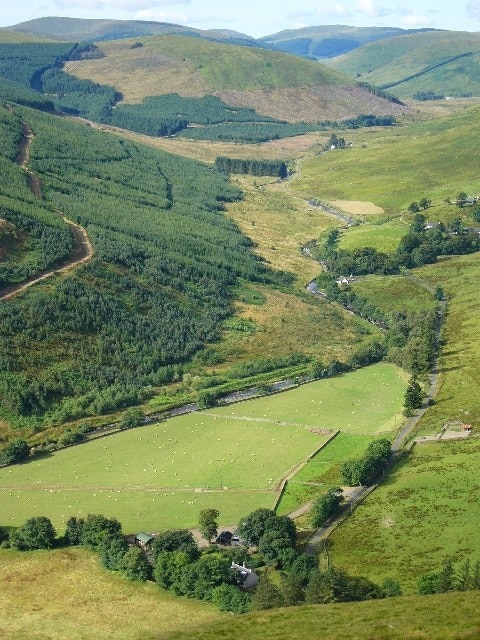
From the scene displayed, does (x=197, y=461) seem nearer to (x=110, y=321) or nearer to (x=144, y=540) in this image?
(x=144, y=540)

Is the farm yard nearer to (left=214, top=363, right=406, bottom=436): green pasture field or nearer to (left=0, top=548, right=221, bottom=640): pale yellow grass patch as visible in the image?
(left=214, top=363, right=406, bottom=436): green pasture field

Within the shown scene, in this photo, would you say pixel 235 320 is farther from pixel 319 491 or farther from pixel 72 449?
pixel 319 491

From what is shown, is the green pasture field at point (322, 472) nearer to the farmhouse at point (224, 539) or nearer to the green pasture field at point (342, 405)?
the green pasture field at point (342, 405)

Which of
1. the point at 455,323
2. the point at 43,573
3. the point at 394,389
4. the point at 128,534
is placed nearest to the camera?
the point at 43,573

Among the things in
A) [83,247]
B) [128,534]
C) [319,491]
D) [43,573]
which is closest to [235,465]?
[319,491]

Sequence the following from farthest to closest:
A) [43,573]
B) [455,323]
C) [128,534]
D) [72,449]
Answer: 1. [455,323]
2. [72,449]
3. [128,534]
4. [43,573]

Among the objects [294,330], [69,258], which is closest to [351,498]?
[294,330]
